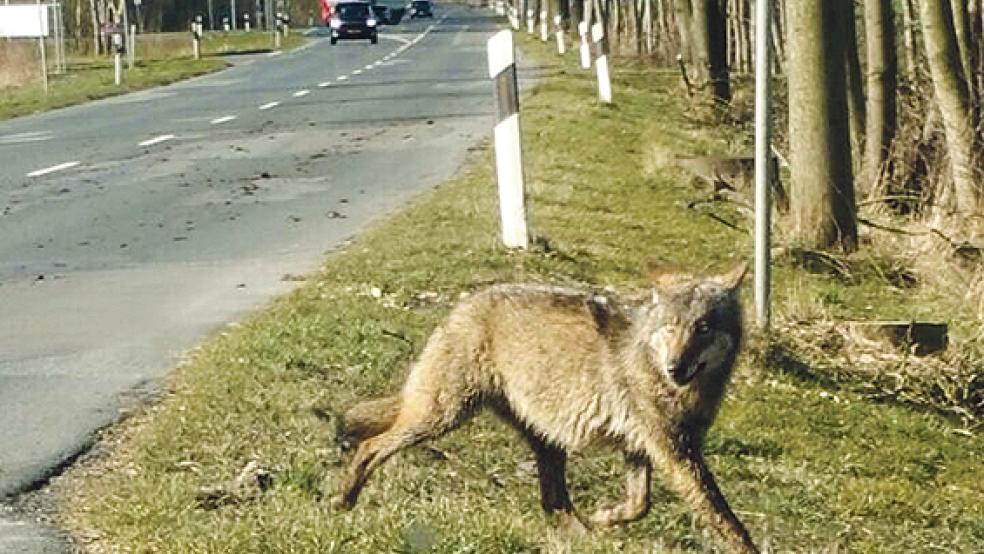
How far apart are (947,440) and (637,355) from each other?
3463mm

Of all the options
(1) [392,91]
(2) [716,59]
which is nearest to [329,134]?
(2) [716,59]

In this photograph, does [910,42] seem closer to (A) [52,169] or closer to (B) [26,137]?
(A) [52,169]

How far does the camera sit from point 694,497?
5398 millimetres

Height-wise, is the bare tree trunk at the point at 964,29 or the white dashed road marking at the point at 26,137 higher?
the bare tree trunk at the point at 964,29

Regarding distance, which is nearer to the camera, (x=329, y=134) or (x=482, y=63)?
(x=329, y=134)

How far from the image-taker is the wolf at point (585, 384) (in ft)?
17.2

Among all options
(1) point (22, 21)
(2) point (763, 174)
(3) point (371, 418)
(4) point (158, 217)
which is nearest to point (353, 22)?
(1) point (22, 21)

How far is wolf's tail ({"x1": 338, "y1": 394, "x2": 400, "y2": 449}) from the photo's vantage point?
590 centimetres

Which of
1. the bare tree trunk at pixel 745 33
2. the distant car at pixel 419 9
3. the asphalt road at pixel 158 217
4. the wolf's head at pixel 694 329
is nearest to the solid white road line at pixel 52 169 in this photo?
the asphalt road at pixel 158 217

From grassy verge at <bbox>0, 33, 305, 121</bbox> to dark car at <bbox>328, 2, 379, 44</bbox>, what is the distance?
1932 mm

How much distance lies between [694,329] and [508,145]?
6.39 metres

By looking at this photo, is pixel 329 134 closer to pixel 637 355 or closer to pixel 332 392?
pixel 332 392

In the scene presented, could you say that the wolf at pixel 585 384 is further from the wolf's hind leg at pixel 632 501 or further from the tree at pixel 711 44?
the tree at pixel 711 44

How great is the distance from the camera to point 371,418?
5.93 m
